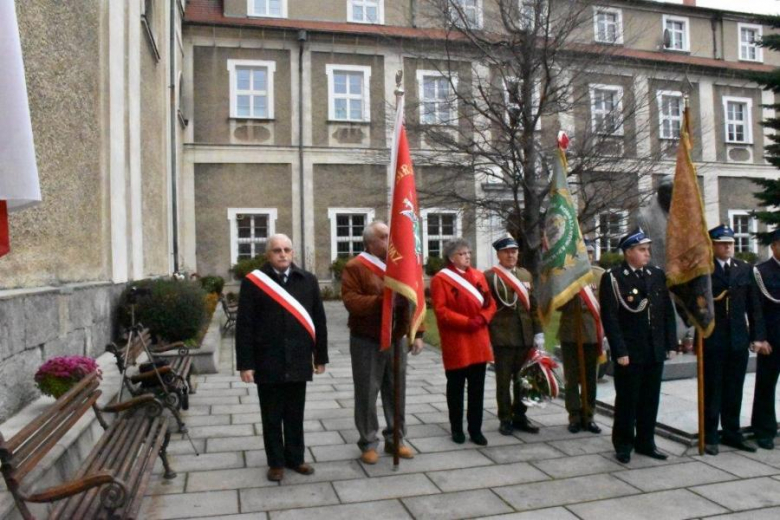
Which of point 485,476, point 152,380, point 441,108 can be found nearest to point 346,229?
point 441,108

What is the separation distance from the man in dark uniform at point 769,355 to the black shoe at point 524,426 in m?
1.90

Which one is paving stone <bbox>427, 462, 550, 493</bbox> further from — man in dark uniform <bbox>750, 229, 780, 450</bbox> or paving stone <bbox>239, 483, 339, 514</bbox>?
man in dark uniform <bbox>750, 229, 780, 450</bbox>

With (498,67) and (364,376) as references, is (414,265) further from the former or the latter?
(498,67)

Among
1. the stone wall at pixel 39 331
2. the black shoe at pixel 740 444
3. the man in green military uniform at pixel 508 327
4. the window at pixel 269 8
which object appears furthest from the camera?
the window at pixel 269 8

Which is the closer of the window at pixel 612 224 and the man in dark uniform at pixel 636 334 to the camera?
the man in dark uniform at pixel 636 334

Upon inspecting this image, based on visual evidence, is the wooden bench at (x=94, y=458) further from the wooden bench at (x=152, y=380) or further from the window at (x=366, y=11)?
the window at (x=366, y=11)

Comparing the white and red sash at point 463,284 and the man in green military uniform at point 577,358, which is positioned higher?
the white and red sash at point 463,284

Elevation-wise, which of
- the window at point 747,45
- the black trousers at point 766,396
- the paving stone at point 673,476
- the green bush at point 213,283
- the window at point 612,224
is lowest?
the paving stone at point 673,476

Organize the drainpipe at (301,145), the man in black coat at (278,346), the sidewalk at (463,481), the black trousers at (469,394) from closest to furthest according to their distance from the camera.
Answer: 1. the sidewalk at (463,481)
2. the man in black coat at (278,346)
3. the black trousers at (469,394)
4. the drainpipe at (301,145)

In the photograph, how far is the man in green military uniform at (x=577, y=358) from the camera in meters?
6.14

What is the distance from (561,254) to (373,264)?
2.01 metres

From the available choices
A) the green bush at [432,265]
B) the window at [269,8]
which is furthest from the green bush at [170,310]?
the window at [269,8]

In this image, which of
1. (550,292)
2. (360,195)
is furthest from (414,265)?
(360,195)

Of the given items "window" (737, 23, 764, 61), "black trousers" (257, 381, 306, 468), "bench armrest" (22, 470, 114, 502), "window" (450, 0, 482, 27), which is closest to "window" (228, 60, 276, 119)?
"window" (450, 0, 482, 27)
